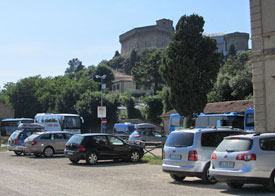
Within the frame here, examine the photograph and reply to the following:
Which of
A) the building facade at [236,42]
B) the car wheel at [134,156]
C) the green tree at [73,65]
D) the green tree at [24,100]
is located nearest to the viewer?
the car wheel at [134,156]

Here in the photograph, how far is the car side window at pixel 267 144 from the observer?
35.2ft

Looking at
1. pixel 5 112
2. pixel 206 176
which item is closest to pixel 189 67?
pixel 206 176

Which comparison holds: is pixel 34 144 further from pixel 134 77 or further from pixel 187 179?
pixel 134 77

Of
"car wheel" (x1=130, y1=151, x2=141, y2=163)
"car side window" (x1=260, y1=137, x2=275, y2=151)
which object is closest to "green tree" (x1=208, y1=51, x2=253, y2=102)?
"car wheel" (x1=130, y1=151, x2=141, y2=163)

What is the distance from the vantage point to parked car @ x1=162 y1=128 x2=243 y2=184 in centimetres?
1227

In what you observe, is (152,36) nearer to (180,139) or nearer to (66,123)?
(66,123)

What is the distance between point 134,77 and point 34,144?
6479 cm

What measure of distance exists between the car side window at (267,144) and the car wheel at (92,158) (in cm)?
1026

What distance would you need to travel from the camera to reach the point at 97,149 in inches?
763

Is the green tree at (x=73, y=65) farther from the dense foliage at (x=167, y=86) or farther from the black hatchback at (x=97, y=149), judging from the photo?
the black hatchback at (x=97, y=149)

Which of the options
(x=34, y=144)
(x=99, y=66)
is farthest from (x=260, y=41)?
(x=99, y=66)

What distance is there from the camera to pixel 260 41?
66.0 feet

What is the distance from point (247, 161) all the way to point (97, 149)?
1025cm

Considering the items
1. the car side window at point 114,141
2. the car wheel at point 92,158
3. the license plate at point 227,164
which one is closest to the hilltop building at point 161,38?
the car side window at point 114,141
